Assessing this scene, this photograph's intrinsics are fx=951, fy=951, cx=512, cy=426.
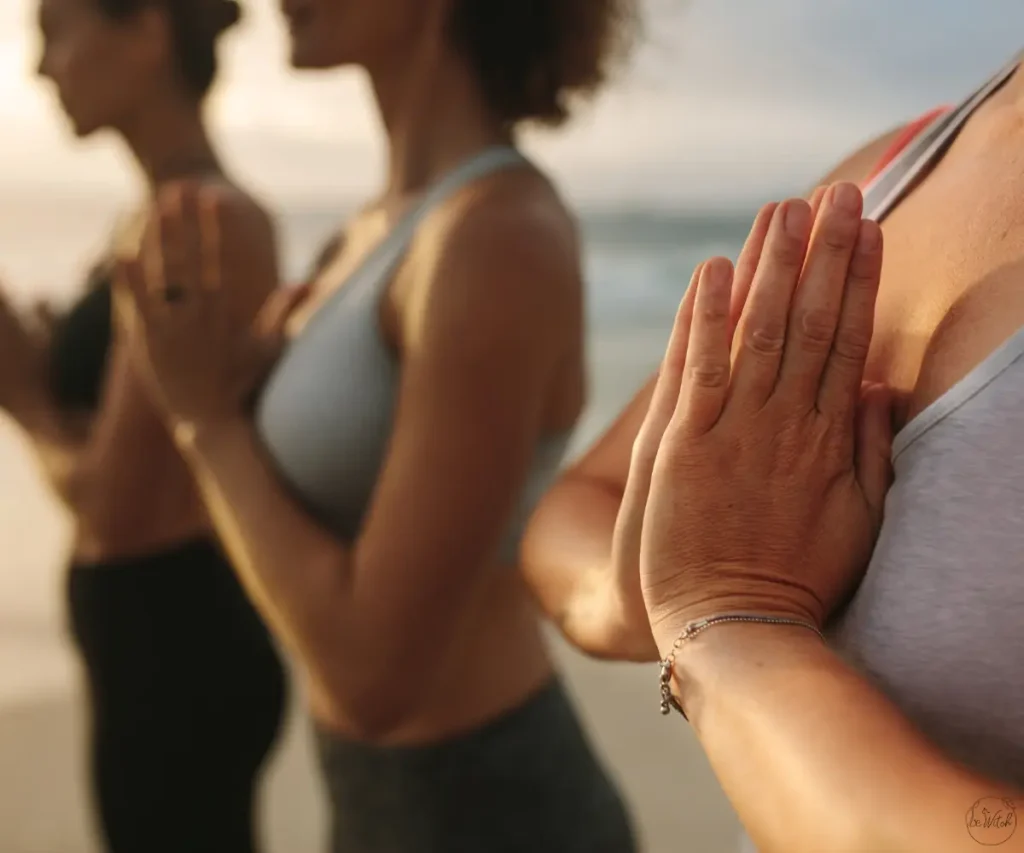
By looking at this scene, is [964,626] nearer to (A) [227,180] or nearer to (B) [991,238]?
(B) [991,238]

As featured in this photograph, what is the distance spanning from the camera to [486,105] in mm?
796

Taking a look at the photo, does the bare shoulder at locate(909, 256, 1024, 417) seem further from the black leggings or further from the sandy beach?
the sandy beach

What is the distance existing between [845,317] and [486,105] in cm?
51

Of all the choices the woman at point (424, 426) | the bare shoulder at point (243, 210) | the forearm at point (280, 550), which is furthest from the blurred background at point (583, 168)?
the forearm at point (280, 550)

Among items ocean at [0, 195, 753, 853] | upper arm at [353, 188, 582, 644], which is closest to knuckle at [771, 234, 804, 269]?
upper arm at [353, 188, 582, 644]

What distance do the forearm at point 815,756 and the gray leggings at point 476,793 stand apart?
44cm

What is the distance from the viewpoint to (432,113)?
798mm

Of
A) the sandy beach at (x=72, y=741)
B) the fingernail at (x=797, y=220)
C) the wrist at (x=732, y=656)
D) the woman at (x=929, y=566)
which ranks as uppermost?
the fingernail at (x=797, y=220)

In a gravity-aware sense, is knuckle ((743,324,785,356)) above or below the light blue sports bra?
above

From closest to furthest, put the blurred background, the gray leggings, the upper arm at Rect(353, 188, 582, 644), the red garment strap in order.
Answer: the red garment strap
the upper arm at Rect(353, 188, 582, 644)
the gray leggings
the blurred background

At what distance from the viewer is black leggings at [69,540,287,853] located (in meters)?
1.02

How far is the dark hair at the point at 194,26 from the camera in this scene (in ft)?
3.65

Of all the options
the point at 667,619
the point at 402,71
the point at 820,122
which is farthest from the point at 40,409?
the point at 820,122

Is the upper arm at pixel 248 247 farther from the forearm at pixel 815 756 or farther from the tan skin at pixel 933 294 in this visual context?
the forearm at pixel 815 756
